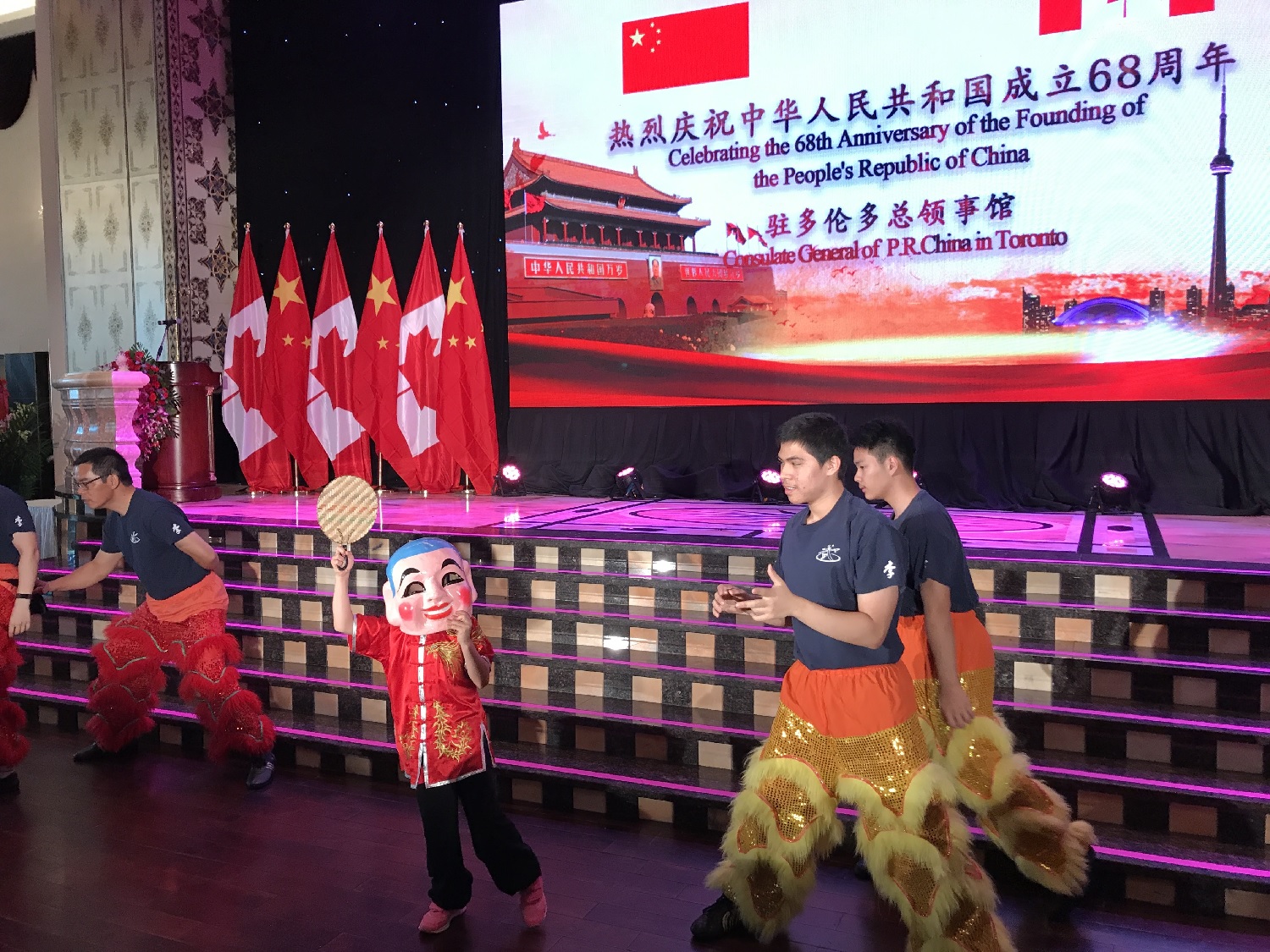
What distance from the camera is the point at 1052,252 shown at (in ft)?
22.9

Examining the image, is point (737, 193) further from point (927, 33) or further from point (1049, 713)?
point (1049, 713)

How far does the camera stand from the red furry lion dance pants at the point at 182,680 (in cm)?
451

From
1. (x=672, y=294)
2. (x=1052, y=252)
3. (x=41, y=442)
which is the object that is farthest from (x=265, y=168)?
(x=1052, y=252)

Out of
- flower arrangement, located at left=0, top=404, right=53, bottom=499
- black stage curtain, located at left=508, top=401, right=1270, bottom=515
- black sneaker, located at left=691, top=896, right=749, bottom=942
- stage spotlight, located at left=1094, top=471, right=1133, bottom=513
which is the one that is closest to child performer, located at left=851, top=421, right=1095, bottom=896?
black sneaker, located at left=691, top=896, right=749, bottom=942

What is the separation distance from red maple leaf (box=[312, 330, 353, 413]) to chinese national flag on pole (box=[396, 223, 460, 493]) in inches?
24.1

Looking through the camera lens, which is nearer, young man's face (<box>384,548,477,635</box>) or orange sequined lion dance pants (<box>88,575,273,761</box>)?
young man's face (<box>384,548,477,635</box>)

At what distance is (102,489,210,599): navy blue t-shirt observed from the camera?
446cm

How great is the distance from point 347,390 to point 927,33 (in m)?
5.56

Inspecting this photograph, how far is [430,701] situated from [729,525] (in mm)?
3488

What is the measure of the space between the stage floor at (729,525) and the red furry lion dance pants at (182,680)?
165 cm

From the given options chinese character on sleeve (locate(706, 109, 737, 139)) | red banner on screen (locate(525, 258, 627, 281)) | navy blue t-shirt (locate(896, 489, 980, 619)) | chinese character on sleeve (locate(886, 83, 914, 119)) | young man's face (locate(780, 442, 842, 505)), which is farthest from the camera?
red banner on screen (locate(525, 258, 627, 281))

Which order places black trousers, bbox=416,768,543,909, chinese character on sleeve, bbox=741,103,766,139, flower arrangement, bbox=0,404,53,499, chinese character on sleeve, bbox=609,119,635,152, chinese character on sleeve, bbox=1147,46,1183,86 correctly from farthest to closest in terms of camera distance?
flower arrangement, bbox=0,404,53,499
chinese character on sleeve, bbox=609,119,635,152
chinese character on sleeve, bbox=741,103,766,139
chinese character on sleeve, bbox=1147,46,1183,86
black trousers, bbox=416,768,543,909

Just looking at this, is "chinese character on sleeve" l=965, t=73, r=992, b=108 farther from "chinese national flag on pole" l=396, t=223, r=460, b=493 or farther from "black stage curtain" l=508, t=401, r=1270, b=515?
"chinese national flag on pole" l=396, t=223, r=460, b=493

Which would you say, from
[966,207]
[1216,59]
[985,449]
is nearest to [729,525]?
[985,449]
